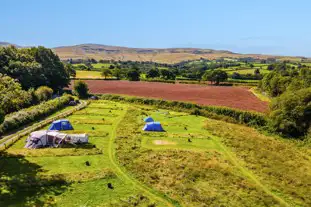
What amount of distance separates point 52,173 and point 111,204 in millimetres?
7950

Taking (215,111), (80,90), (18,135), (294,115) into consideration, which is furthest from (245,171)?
(80,90)

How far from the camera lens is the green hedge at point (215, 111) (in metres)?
53.8

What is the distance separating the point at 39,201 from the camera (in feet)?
69.9

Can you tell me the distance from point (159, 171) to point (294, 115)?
3059 cm

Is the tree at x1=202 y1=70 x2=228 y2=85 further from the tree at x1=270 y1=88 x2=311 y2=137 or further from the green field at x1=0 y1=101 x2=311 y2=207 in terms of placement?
the green field at x1=0 y1=101 x2=311 y2=207

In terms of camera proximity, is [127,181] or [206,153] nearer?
[127,181]

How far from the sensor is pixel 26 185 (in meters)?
23.5

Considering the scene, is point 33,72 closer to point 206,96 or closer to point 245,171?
point 206,96

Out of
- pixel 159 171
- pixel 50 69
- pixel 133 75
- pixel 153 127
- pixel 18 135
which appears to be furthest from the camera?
pixel 133 75

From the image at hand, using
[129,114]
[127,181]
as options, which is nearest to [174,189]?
[127,181]

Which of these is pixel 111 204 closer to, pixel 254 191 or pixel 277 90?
pixel 254 191

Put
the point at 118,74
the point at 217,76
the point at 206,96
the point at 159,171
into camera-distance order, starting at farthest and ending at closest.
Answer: the point at 118,74 → the point at 217,76 → the point at 206,96 → the point at 159,171

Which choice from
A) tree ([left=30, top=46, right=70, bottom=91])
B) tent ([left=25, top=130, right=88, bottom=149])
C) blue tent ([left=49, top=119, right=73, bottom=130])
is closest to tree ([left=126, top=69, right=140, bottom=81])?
tree ([left=30, top=46, right=70, bottom=91])

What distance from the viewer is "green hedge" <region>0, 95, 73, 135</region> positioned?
1583 inches
